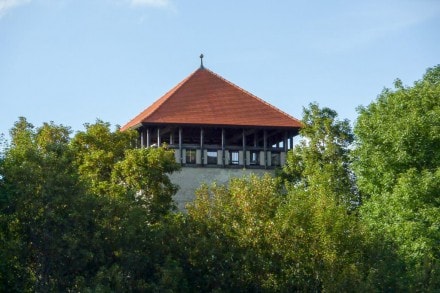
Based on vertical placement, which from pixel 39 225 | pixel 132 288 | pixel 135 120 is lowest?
pixel 132 288

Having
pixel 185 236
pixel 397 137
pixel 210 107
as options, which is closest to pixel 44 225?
pixel 185 236

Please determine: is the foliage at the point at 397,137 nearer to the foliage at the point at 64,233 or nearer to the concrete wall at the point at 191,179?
the concrete wall at the point at 191,179

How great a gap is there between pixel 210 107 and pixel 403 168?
1152cm

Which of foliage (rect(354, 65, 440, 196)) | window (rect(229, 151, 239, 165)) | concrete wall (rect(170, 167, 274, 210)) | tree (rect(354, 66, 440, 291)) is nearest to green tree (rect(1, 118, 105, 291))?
tree (rect(354, 66, 440, 291))

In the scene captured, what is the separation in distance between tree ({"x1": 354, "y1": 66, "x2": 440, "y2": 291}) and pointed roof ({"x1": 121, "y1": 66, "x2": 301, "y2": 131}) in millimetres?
5953

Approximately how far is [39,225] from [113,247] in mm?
2560

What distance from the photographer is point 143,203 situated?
37.4m

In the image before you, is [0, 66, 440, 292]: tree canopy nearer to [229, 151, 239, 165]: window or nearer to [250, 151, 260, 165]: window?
[229, 151, 239, 165]: window

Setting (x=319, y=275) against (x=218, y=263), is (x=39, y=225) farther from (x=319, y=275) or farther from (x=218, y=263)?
(x=319, y=275)

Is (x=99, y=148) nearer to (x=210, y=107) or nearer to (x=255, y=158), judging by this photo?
(x=210, y=107)

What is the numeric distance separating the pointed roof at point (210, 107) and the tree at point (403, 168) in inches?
234

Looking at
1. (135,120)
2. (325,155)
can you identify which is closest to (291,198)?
(325,155)

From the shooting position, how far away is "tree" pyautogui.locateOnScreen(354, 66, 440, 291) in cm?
3841

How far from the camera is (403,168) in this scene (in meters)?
42.4
